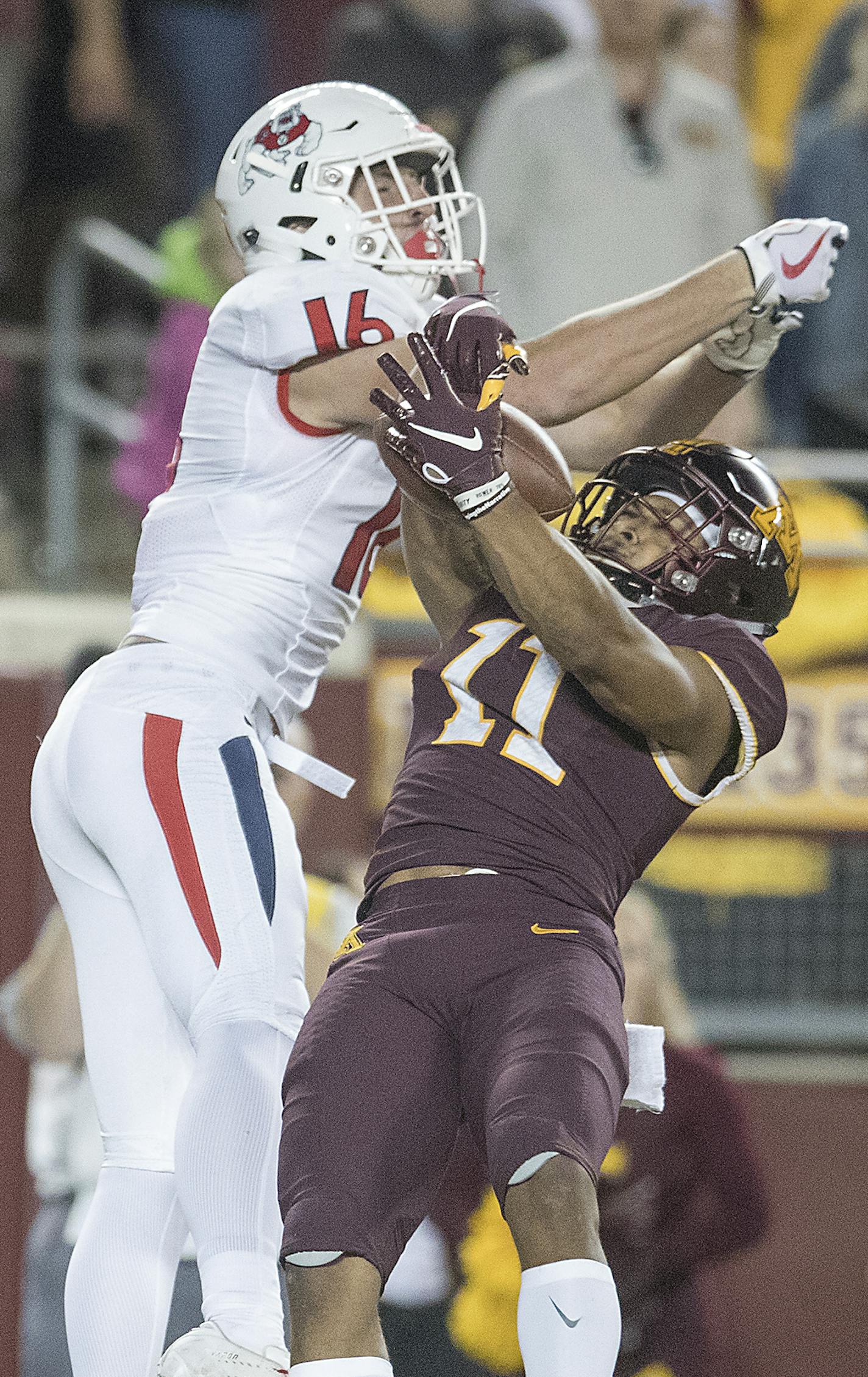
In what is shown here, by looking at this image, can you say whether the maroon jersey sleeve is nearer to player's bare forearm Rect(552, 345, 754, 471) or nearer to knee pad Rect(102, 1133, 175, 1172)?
player's bare forearm Rect(552, 345, 754, 471)

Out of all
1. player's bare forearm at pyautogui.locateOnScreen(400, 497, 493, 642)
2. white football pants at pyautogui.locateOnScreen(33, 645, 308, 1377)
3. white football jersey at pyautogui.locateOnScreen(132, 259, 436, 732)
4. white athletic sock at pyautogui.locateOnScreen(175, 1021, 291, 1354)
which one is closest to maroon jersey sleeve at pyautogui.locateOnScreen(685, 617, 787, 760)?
player's bare forearm at pyautogui.locateOnScreen(400, 497, 493, 642)

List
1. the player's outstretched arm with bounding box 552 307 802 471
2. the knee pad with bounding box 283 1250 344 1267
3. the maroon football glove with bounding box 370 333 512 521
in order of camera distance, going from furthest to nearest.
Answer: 1. the player's outstretched arm with bounding box 552 307 802 471
2. the maroon football glove with bounding box 370 333 512 521
3. the knee pad with bounding box 283 1250 344 1267

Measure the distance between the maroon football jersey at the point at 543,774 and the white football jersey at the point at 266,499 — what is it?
0.28m

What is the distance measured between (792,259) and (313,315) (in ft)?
2.38

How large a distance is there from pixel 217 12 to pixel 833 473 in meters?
2.70

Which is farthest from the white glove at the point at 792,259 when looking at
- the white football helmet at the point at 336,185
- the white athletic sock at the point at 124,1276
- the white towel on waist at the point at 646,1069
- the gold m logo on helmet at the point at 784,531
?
the white athletic sock at the point at 124,1276

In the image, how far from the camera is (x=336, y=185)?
128 inches

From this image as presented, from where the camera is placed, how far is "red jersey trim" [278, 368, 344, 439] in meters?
3.21

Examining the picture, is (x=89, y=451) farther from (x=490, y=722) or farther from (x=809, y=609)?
(x=490, y=722)

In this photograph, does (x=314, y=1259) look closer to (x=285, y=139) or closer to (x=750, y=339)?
(x=750, y=339)

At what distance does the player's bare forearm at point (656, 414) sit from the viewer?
355 centimetres

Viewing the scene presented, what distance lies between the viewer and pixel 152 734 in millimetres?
3088

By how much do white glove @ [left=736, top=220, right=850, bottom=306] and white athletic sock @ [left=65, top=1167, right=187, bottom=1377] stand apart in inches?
62.8

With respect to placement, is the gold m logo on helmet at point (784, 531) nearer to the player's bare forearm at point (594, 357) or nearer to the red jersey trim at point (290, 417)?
the player's bare forearm at point (594, 357)
